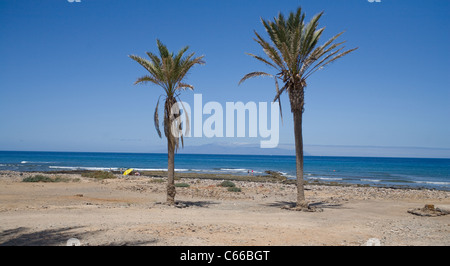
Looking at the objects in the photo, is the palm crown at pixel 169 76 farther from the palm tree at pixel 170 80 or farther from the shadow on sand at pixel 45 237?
the shadow on sand at pixel 45 237

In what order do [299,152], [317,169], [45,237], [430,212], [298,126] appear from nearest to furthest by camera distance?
[45,237] → [430,212] → [299,152] → [298,126] → [317,169]

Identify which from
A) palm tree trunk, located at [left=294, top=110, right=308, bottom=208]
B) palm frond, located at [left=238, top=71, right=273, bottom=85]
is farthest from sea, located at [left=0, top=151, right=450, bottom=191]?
palm frond, located at [left=238, top=71, right=273, bottom=85]

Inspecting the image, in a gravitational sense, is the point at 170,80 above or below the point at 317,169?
above

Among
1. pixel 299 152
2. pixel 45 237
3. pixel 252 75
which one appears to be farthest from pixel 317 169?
pixel 45 237

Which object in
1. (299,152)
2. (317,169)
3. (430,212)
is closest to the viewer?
(430,212)

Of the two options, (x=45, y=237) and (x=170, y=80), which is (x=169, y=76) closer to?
(x=170, y=80)

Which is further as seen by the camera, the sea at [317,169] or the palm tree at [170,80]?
the sea at [317,169]

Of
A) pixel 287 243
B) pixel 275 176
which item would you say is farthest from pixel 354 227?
pixel 275 176

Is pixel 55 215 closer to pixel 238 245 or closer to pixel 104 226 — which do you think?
pixel 104 226

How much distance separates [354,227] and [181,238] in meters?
5.30

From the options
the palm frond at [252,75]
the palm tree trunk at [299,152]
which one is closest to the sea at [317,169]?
the palm tree trunk at [299,152]

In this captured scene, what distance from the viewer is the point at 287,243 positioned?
7.50m
